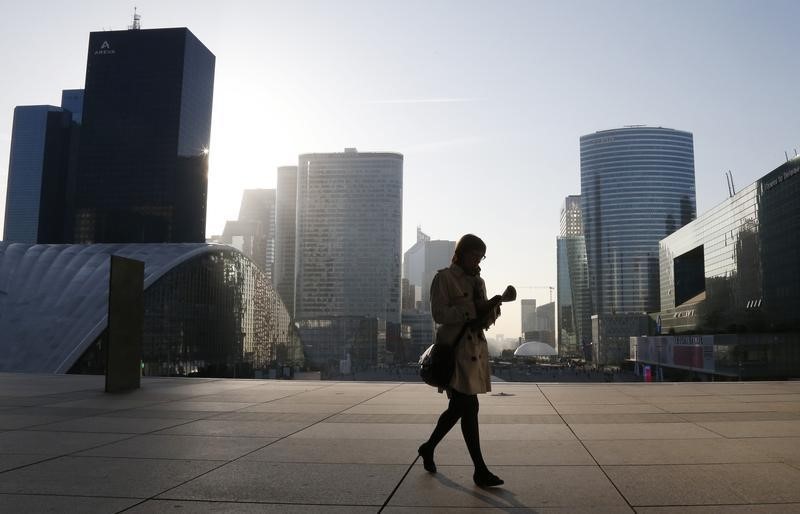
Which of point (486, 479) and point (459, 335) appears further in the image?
point (459, 335)

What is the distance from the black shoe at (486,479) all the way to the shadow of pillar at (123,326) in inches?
370

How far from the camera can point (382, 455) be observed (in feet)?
20.5

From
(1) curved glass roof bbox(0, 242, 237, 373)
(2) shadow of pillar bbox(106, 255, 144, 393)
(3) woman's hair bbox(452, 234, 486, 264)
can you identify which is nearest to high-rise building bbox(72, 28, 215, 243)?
(1) curved glass roof bbox(0, 242, 237, 373)

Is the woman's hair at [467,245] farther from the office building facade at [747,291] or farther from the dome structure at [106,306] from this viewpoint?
the office building facade at [747,291]

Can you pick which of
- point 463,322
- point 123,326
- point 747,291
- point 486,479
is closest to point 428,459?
point 486,479

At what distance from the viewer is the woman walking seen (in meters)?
5.33

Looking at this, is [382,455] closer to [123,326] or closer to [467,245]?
[467,245]

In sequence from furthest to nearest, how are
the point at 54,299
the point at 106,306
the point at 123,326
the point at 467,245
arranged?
the point at 54,299 → the point at 106,306 → the point at 123,326 → the point at 467,245

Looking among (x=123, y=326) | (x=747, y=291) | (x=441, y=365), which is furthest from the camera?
(x=747, y=291)

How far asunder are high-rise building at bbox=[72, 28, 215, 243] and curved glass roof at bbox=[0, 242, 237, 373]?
305ft

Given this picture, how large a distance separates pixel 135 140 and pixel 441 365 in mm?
177451

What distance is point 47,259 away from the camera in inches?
2753

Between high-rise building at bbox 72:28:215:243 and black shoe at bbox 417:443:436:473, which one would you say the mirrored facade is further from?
high-rise building at bbox 72:28:215:243

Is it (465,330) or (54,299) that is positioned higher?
(54,299)
